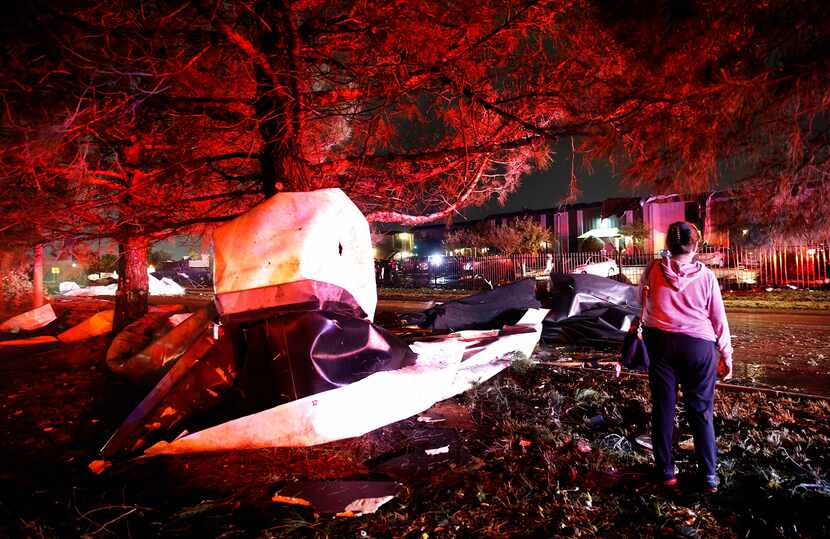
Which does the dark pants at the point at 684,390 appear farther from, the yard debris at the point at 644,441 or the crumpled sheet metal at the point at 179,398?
the crumpled sheet metal at the point at 179,398

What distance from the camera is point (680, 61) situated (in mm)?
3055

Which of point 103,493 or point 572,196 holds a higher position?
point 572,196

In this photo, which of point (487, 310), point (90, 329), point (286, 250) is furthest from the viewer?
point (90, 329)

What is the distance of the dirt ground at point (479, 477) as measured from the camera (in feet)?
7.79

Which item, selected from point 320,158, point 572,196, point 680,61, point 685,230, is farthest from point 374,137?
point 685,230

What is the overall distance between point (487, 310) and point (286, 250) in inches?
157

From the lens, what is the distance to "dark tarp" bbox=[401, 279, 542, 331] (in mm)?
6883

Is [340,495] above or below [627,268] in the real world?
below

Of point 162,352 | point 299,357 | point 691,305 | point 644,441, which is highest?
point 691,305

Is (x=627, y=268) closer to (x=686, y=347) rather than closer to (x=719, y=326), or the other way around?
(x=719, y=326)

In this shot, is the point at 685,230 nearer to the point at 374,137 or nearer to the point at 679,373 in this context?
the point at 679,373

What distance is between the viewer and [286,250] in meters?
3.74

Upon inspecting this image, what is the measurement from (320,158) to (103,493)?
206 inches

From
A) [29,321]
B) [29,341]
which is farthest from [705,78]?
[29,321]
